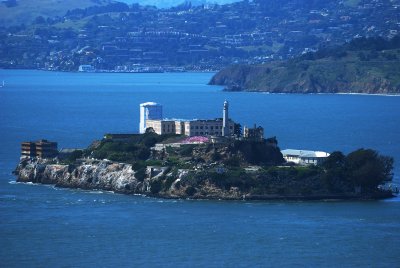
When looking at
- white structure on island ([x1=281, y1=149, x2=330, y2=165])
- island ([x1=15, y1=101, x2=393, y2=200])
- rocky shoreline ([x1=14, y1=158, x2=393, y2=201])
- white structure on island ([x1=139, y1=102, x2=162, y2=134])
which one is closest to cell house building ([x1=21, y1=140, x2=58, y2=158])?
island ([x1=15, y1=101, x2=393, y2=200])

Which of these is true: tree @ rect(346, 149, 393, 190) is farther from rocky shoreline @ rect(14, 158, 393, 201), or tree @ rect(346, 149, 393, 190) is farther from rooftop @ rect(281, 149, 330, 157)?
rooftop @ rect(281, 149, 330, 157)

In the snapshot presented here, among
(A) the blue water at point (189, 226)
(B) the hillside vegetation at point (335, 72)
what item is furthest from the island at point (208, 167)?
(B) the hillside vegetation at point (335, 72)

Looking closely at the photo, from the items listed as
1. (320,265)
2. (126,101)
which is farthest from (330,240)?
(126,101)

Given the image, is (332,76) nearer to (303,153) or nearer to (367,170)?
(303,153)

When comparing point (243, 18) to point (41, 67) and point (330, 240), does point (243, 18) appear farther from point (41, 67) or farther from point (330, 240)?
point (330, 240)

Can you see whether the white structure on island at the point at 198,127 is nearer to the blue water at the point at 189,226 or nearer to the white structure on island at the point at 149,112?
the white structure on island at the point at 149,112
